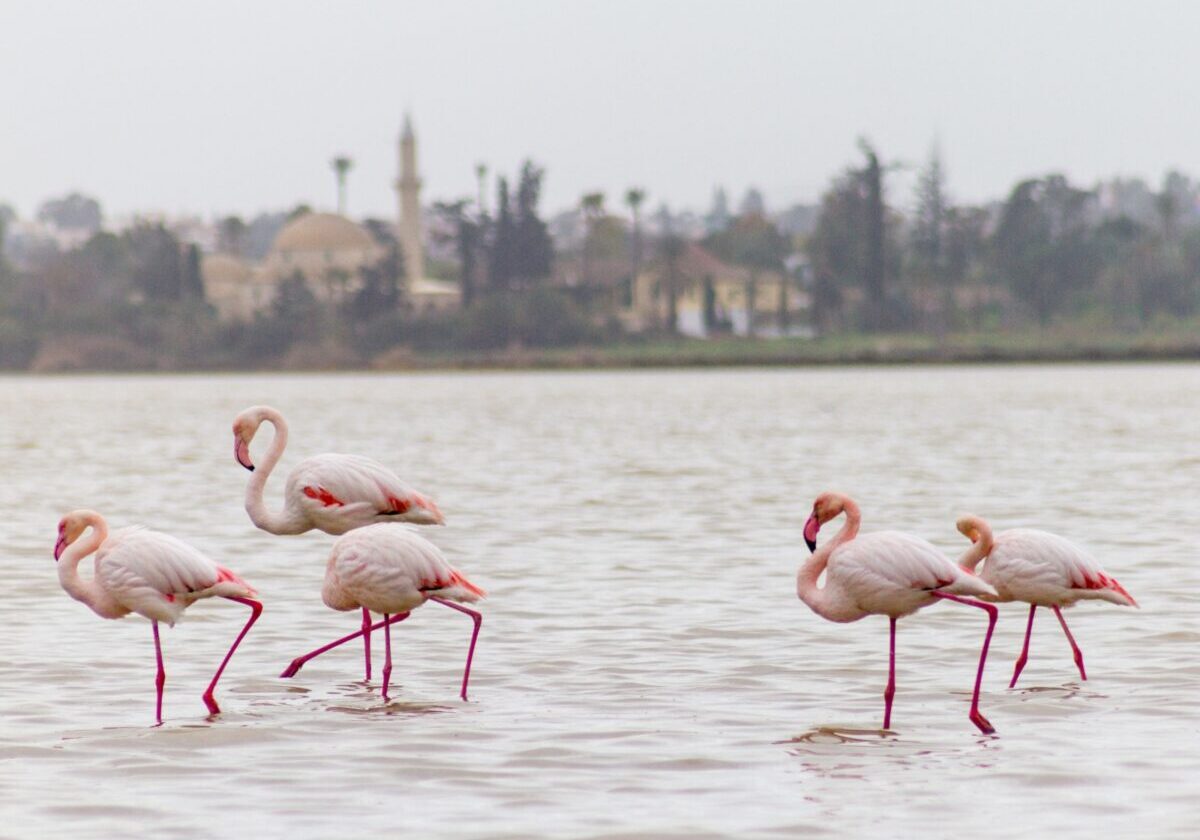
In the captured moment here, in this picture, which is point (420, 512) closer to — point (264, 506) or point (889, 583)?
point (264, 506)

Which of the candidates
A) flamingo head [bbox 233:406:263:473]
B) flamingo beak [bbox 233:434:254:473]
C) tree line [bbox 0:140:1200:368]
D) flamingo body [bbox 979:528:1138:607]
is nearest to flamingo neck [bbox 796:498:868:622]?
flamingo body [bbox 979:528:1138:607]

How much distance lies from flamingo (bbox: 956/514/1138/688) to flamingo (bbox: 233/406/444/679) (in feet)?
12.5

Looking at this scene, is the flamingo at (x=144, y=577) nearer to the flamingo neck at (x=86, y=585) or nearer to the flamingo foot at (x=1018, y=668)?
the flamingo neck at (x=86, y=585)

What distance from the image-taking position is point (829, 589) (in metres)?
11.6

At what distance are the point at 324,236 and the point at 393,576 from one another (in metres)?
176

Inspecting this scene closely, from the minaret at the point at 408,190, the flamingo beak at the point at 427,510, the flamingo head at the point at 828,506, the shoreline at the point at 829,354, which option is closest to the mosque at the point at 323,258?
the minaret at the point at 408,190

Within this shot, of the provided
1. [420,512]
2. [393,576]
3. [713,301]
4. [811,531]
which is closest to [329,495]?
[420,512]

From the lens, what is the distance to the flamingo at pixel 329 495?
13.9 m

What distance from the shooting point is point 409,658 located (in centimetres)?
1432

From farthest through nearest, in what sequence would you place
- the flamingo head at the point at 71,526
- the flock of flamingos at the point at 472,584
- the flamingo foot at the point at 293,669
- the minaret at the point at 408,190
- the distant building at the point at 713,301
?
the minaret at the point at 408,190, the distant building at the point at 713,301, the flamingo foot at the point at 293,669, the flamingo head at the point at 71,526, the flock of flamingos at the point at 472,584

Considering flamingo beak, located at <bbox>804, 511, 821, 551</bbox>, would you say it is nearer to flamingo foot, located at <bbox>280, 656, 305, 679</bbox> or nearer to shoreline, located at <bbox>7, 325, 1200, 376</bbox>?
flamingo foot, located at <bbox>280, 656, 305, 679</bbox>

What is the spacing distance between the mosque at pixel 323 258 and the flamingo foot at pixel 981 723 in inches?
6345

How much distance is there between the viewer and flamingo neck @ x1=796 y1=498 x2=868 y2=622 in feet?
37.7

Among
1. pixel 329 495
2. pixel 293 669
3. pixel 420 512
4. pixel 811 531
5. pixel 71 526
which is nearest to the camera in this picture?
pixel 811 531
